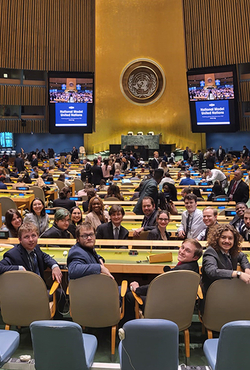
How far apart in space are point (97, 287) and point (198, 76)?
18394 millimetres

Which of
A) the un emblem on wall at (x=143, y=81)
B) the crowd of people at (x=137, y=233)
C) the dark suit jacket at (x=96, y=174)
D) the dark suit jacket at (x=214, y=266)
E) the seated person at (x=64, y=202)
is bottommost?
the dark suit jacket at (x=214, y=266)

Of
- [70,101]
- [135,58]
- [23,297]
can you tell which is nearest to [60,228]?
[23,297]

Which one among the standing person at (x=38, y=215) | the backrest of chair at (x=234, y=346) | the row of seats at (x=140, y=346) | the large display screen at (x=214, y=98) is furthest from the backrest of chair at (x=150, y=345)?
the large display screen at (x=214, y=98)

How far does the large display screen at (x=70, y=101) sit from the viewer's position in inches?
823

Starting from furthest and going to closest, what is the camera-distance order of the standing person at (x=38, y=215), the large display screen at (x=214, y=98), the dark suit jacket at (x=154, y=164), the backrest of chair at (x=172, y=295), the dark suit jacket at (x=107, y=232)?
the large display screen at (x=214, y=98) → the dark suit jacket at (x=154, y=164) → the standing person at (x=38, y=215) → the dark suit jacket at (x=107, y=232) → the backrest of chair at (x=172, y=295)

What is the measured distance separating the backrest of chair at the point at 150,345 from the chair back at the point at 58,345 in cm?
26

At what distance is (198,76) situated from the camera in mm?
20188

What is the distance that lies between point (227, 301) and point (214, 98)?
1786 centimetres

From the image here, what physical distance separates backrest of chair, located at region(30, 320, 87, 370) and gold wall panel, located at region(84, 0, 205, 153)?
69.2ft

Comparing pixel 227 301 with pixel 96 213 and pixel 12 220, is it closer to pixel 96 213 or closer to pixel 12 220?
pixel 96 213

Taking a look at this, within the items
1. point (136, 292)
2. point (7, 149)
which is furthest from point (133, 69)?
point (136, 292)

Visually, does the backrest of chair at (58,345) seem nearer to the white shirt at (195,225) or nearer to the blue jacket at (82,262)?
the blue jacket at (82,262)

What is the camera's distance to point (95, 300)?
10.5 feet

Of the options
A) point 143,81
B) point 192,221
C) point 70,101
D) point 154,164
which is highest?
point 143,81
